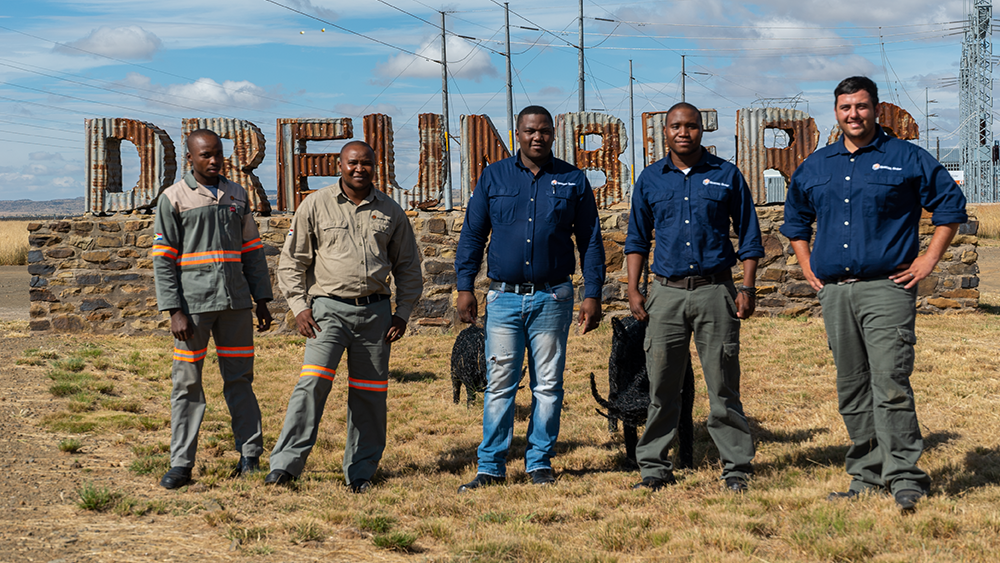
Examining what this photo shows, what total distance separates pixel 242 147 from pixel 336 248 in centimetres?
606

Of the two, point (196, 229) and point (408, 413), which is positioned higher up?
point (196, 229)

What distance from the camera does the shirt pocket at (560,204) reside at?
4332 mm

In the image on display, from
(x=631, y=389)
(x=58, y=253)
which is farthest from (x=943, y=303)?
(x=58, y=253)

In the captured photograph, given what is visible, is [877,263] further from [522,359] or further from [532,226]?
[522,359]

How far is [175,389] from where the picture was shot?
4410mm

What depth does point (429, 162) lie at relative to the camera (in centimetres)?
987

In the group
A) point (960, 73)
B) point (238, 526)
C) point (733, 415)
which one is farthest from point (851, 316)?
point (960, 73)

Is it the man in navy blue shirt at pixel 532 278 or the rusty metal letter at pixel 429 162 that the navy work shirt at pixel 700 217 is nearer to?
the man in navy blue shirt at pixel 532 278

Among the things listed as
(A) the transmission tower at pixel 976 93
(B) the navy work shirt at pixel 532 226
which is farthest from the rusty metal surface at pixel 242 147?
(A) the transmission tower at pixel 976 93

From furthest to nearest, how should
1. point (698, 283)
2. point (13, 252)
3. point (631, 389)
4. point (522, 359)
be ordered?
point (13, 252) → point (631, 389) → point (522, 359) → point (698, 283)

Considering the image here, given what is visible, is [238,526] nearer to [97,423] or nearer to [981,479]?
[97,423]

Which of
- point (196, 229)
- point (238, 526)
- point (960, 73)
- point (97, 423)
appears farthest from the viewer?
point (960, 73)

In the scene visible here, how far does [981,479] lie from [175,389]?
4.09 m

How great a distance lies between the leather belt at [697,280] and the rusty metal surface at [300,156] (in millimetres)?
6369
